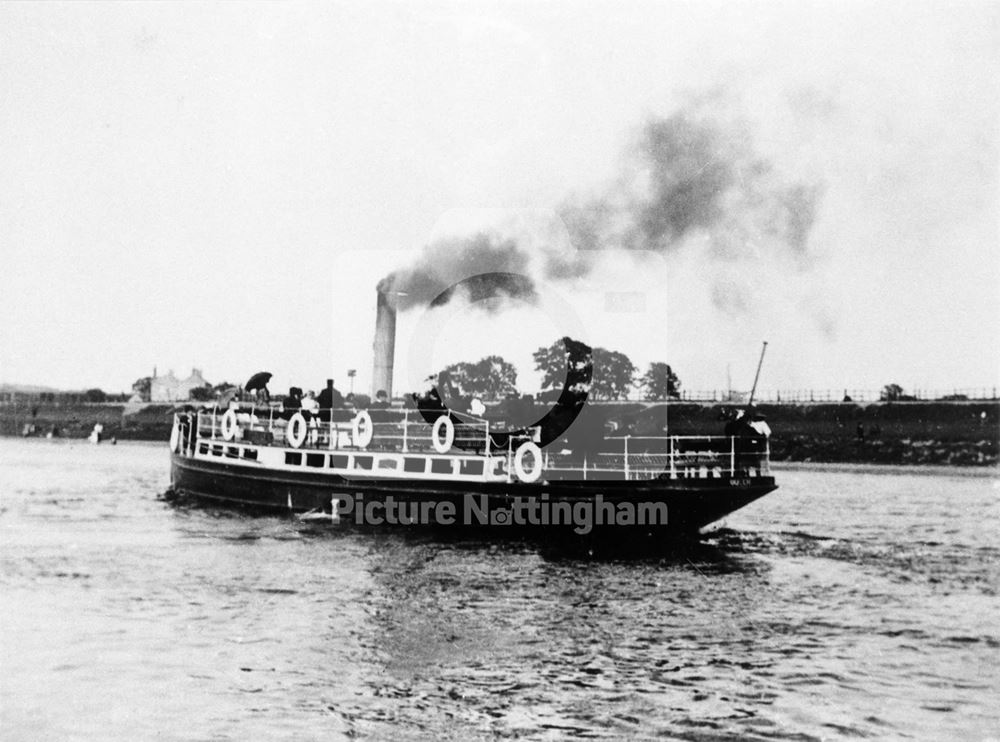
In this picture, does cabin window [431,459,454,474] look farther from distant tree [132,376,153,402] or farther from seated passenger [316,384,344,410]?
distant tree [132,376,153,402]

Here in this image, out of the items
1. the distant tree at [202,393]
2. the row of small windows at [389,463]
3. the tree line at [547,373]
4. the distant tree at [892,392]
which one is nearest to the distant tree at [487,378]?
the tree line at [547,373]

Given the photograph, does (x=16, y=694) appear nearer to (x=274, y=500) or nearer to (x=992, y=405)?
(x=274, y=500)

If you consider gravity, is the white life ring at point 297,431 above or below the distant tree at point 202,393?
below

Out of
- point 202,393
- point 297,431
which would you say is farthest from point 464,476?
point 202,393

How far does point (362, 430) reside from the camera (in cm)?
2911

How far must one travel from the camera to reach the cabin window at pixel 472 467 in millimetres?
26609

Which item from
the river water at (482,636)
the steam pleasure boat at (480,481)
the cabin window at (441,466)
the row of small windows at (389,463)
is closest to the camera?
the river water at (482,636)

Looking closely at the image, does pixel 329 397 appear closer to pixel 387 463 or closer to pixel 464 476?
pixel 387 463

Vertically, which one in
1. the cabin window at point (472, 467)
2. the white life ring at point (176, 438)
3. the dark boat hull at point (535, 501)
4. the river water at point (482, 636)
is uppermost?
the white life ring at point (176, 438)

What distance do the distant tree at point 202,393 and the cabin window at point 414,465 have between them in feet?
312

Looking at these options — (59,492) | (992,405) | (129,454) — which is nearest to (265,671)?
(59,492)

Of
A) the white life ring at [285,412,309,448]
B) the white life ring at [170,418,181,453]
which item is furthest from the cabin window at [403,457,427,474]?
the white life ring at [170,418,181,453]

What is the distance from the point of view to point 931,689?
13.5 metres

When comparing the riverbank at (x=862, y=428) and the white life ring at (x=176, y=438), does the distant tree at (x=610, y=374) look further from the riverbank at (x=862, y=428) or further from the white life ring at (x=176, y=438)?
the white life ring at (x=176, y=438)
